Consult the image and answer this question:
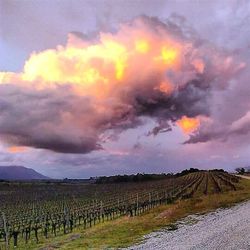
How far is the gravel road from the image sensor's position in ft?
84.5

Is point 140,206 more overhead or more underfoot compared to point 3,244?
more overhead

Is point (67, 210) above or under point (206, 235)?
above

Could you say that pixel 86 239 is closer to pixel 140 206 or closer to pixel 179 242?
pixel 179 242

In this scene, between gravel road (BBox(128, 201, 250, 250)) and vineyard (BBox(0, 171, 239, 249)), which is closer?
gravel road (BBox(128, 201, 250, 250))

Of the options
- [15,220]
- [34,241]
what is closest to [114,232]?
[34,241]

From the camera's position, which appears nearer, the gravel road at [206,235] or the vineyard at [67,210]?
the gravel road at [206,235]

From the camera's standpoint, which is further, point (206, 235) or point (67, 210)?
point (67, 210)

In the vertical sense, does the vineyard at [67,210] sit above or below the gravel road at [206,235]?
above

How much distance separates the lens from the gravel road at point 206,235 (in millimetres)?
25750

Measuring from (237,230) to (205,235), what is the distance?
3.11 metres

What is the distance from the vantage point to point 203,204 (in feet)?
171

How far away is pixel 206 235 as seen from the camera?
95.9 feet

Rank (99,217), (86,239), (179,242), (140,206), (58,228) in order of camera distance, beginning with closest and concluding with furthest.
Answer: (179,242) → (86,239) → (58,228) → (99,217) → (140,206)

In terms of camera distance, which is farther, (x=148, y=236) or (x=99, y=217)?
(x=99, y=217)
